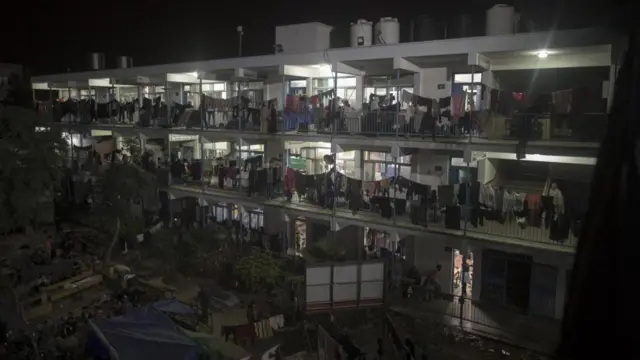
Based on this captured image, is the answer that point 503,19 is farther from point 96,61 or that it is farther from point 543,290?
point 96,61

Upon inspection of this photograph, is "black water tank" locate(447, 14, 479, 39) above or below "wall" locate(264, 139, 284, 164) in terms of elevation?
above

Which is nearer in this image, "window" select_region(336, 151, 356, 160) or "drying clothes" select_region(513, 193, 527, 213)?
"drying clothes" select_region(513, 193, 527, 213)

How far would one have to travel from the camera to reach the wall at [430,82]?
15.3 m

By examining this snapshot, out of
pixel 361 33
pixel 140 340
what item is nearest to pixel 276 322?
pixel 140 340

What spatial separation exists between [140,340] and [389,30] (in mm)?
11519

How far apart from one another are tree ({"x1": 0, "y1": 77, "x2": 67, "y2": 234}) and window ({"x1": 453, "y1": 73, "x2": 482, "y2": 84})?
15303 millimetres

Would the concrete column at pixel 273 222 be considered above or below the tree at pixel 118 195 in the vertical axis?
below

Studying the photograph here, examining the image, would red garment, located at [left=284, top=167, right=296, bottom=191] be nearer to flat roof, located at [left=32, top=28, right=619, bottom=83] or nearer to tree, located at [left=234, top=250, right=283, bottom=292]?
tree, located at [left=234, top=250, right=283, bottom=292]

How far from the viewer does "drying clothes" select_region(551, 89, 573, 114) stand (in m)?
11.6

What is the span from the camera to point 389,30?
53.0 ft

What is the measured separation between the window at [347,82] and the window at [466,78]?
Answer: 11.5ft

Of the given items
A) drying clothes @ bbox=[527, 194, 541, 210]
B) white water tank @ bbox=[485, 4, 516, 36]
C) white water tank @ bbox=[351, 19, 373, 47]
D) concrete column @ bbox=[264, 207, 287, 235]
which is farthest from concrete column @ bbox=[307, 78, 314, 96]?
drying clothes @ bbox=[527, 194, 541, 210]

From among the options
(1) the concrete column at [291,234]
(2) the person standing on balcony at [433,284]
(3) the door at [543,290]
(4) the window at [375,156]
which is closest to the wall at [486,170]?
(3) the door at [543,290]

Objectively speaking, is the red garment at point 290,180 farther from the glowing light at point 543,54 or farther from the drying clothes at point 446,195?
the glowing light at point 543,54
